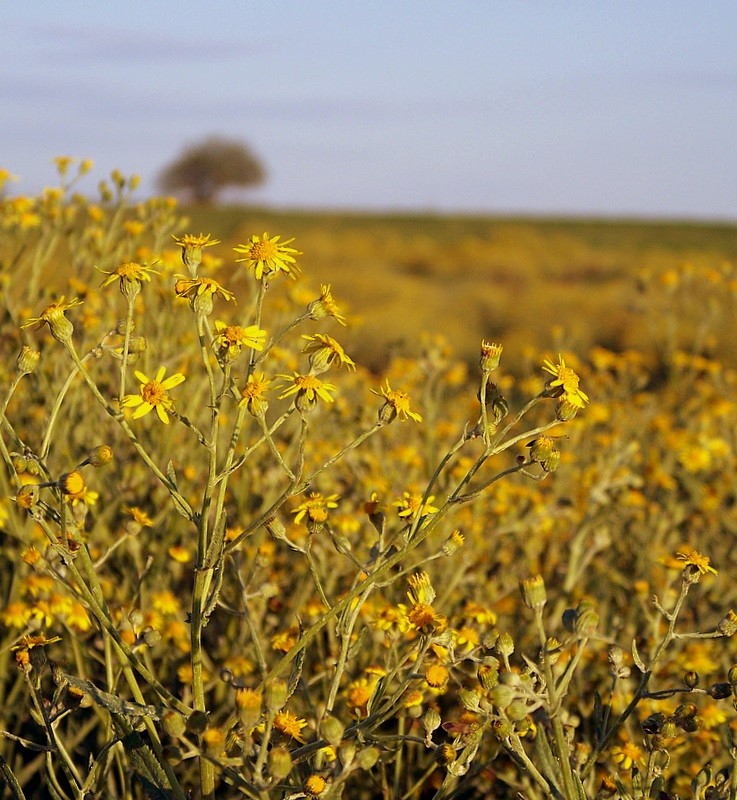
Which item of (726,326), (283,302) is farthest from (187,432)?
(726,326)

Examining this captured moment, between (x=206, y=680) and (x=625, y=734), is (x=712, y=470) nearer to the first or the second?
(x=625, y=734)

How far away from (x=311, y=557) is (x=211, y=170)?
46932 millimetres

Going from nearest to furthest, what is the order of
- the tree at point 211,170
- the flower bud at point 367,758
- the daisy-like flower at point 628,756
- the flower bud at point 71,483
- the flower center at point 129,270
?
the flower bud at point 367,758, the flower bud at point 71,483, the flower center at point 129,270, the daisy-like flower at point 628,756, the tree at point 211,170

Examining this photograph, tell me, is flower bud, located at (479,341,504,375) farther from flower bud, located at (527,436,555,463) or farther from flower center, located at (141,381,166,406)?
flower center, located at (141,381,166,406)

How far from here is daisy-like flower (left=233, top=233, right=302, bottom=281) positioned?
1871 millimetres

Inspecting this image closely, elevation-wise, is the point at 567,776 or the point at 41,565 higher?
the point at 41,565

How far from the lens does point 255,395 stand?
5.73ft

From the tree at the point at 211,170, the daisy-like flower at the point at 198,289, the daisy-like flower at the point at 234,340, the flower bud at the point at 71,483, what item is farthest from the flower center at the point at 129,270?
the tree at the point at 211,170

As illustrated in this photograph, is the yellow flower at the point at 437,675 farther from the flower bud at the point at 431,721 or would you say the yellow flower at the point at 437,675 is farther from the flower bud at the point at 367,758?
the flower bud at the point at 367,758

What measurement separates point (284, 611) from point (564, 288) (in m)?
14.4

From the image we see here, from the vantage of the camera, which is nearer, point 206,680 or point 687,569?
point 687,569

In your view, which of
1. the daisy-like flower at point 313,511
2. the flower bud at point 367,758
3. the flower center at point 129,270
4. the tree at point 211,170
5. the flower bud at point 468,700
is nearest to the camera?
the flower bud at point 367,758

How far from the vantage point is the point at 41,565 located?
83.7 inches

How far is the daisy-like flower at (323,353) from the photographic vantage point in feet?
5.96
